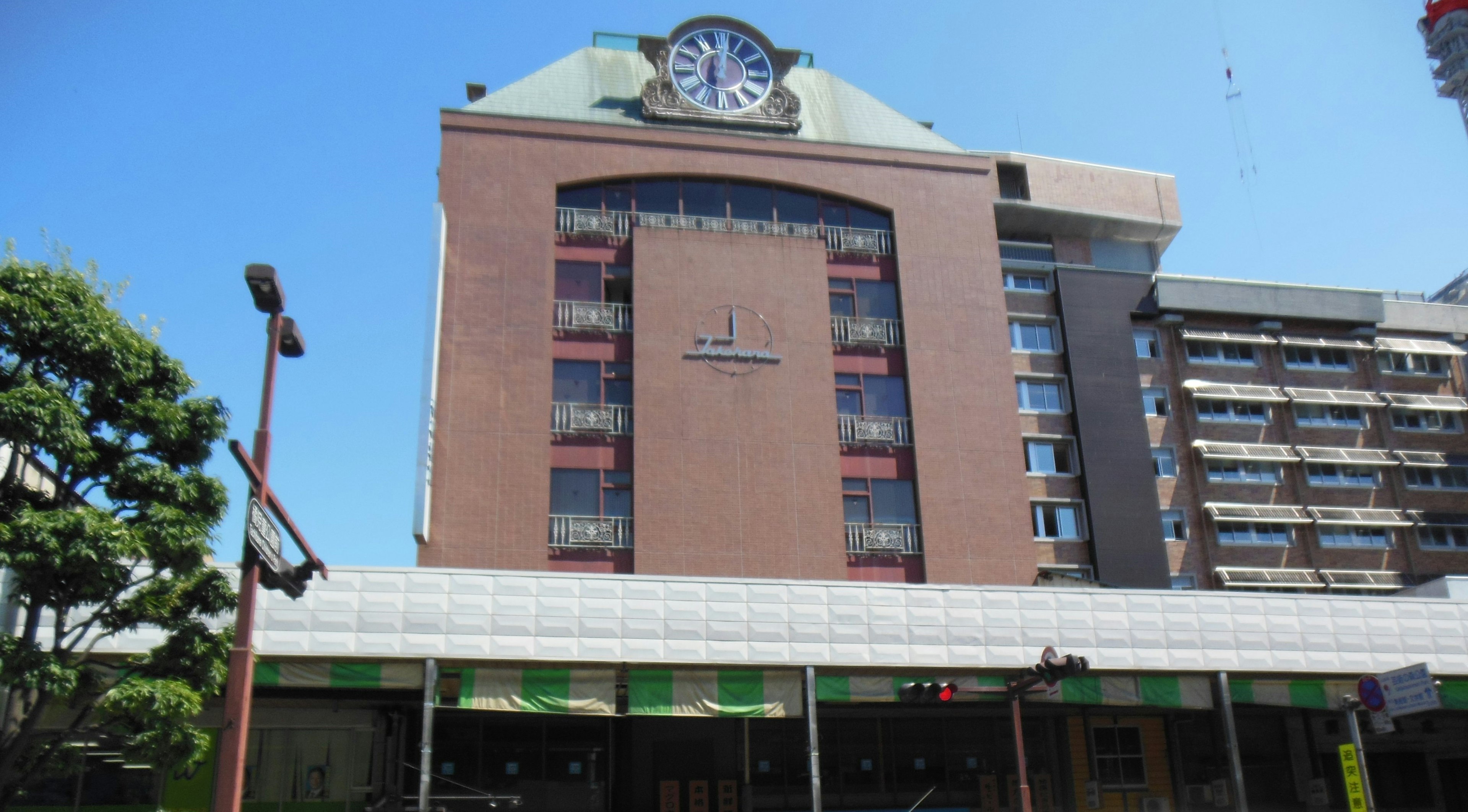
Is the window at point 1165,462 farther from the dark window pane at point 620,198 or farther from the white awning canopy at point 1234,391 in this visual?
the dark window pane at point 620,198

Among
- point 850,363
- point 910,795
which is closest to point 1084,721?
point 910,795

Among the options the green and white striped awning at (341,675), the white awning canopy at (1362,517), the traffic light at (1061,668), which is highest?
the white awning canopy at (1362,517)

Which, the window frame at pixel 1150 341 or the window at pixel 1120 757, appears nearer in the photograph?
the window at pixel 1120 757

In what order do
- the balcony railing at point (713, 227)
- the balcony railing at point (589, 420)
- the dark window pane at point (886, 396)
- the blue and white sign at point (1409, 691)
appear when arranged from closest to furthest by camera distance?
the blue and white sign at point (1409, 691)
the balcony railing at point (589, 420)
the dark window pane at point (886, 396)
the balcony railing at point (713, 227)

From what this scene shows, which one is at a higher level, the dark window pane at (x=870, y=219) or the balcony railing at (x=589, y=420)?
the dark window pane at (x=870, y=219)

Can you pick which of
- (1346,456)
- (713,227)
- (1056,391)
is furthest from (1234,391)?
(713,227)

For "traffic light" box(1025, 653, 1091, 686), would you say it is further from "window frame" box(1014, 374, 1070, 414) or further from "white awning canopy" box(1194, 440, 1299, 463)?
"white awning canopy" box(1194, 440, 1299, 463)

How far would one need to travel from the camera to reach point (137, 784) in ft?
86.7

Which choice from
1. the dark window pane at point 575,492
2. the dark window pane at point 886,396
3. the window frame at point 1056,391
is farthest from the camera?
the window frame at point 1056,391

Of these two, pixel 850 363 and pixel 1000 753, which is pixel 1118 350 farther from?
pixel 1000 753

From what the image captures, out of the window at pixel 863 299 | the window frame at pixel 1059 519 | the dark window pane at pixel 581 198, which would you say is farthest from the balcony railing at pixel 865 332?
the dark window pane at pixel 581 198

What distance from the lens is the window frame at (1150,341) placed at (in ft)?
139

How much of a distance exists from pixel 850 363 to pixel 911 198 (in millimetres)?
6416

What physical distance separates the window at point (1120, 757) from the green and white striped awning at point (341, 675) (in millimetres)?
19148
